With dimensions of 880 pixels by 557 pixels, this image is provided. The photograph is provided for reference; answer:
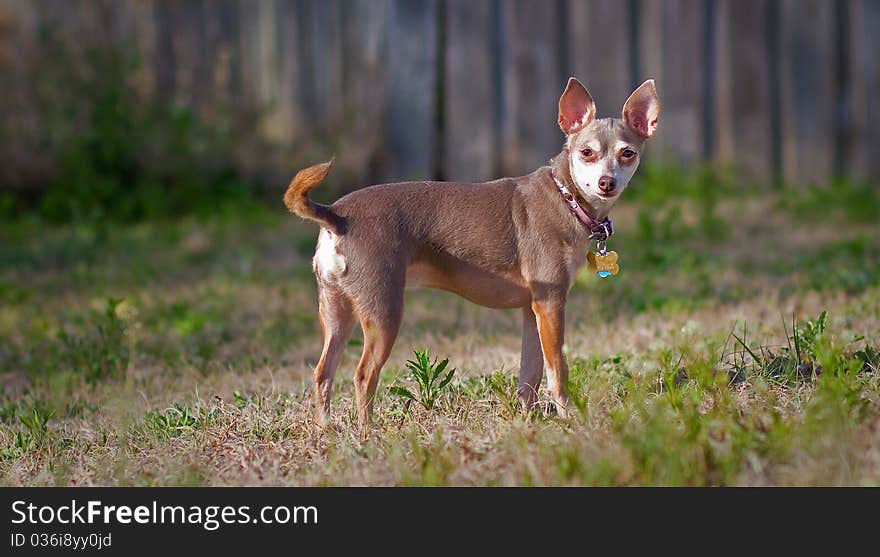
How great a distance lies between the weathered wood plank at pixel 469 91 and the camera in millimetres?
9641

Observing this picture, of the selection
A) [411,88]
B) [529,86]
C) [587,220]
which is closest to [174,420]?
[587,220]

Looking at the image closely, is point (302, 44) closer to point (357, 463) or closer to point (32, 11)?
point (32, 11)

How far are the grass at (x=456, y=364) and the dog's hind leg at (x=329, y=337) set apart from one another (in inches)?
4.2

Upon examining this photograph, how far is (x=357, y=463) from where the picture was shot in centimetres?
398

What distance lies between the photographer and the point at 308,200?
4.24 meters

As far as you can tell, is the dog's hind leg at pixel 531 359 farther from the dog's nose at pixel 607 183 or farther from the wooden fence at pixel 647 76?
the wooden fence at pixel 647 76

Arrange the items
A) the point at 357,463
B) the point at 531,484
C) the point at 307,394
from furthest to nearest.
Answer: the point at 307,394
the point at 357,463
the point at 531,484

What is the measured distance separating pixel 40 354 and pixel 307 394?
2.04m

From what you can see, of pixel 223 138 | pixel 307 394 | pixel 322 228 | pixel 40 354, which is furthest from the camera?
pixel 223 138

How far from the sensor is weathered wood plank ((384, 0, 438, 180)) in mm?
9648

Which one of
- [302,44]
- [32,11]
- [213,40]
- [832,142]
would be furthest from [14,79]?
[832,142]

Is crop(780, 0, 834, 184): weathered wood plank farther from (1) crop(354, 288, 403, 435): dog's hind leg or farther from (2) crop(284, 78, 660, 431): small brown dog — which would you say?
(1) crop(354, 288, 403, 435): dog's hind leg

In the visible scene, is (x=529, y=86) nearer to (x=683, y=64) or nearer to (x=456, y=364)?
(x=683, y=64)

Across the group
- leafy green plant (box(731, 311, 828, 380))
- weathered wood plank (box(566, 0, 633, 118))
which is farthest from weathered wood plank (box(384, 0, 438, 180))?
leafy green plant (box(731, 311, 828, 380))
